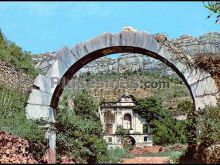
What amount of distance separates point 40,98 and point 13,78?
950 centimetres

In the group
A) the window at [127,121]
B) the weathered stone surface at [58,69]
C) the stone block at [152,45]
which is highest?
the window at [127,121]

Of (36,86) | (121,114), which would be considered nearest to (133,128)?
(121,114)

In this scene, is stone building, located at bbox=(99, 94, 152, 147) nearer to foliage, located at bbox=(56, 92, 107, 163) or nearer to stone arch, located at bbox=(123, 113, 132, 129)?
stone arch, located at bbox=(123, 113, 132, 129)

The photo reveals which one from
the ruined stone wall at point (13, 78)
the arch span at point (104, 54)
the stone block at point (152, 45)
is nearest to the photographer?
the arch span at point (104, 54)

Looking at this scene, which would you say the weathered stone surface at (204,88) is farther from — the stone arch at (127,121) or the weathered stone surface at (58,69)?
the stone arch at (127,121)

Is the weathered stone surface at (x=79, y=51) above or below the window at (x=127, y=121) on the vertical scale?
below

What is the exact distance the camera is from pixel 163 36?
28.4 feet

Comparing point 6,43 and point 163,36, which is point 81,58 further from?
point 6,43

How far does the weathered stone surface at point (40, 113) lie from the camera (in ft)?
29.2

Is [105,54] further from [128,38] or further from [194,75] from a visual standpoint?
[194,75]

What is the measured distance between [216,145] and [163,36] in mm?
2314

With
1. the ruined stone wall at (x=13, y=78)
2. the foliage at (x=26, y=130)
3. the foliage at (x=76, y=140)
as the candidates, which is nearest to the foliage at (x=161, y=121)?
the ruined stone wall at (x=13, y=78)

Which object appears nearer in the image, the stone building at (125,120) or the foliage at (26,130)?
the foliage at (26,130)

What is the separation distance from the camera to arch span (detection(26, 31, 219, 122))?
839 centimetres
